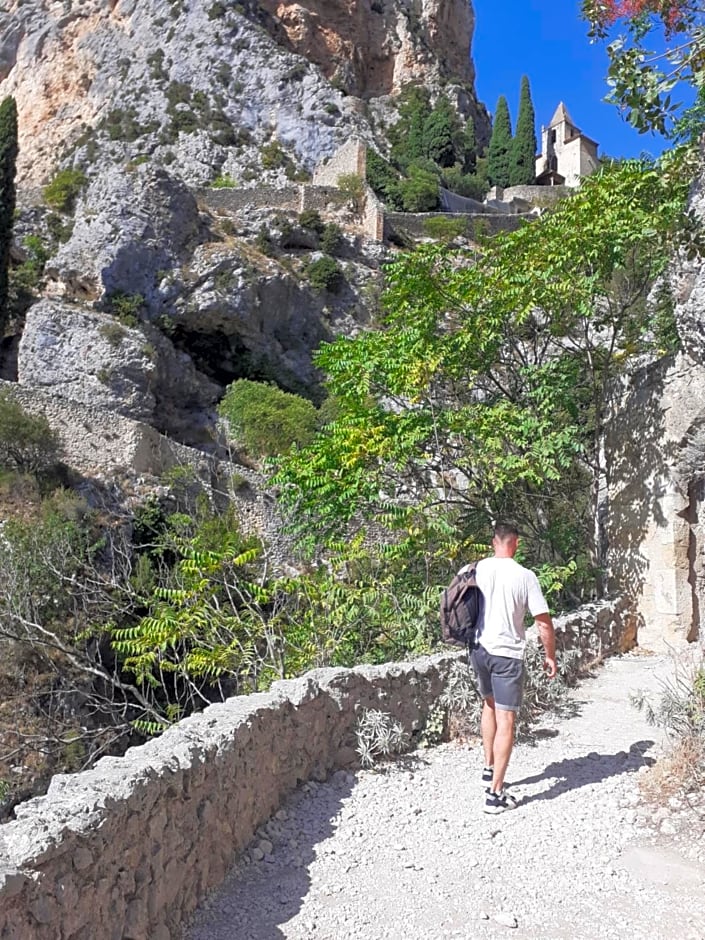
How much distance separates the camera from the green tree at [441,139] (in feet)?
161

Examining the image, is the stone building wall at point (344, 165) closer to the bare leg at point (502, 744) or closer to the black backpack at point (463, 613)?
the black backpack at point (463, 613)

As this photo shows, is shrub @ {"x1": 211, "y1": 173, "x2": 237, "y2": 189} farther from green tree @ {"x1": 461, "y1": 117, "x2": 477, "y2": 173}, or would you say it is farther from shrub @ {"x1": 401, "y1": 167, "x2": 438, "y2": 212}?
green tree @ {"x1": 461, "y1": 117, "x2": 477, "y2": 173}

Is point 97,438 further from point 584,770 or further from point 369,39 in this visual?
point 369,39

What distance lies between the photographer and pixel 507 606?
4035 millimetres

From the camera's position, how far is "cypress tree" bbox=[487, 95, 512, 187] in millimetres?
47469

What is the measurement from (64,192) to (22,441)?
69.9 ft

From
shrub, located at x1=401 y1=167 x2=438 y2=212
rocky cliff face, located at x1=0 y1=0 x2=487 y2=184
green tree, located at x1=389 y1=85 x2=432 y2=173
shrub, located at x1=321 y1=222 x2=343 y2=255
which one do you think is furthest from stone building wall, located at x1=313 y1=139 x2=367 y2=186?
green tree, located at x1=389 y1=85 x2=432 y2=173

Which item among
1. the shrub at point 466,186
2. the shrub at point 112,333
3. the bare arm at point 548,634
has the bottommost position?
the bare arm at point 548,634

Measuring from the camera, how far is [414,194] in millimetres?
39250

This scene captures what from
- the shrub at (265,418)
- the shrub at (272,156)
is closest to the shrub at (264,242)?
the shrub at (265,418)

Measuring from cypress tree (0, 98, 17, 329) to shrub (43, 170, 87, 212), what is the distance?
7.69 m

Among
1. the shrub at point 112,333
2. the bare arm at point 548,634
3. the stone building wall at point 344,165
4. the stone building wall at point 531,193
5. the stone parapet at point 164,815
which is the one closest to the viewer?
the stone parapet at point 164,815

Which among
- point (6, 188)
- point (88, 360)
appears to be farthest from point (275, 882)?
point (6, 188)

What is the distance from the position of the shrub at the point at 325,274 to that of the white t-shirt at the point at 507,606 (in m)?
28.4
